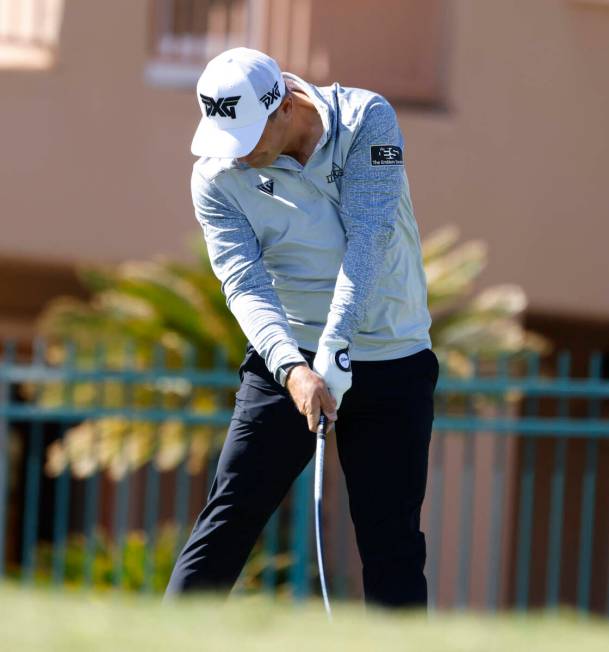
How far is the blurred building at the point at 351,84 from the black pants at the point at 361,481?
16.5ft

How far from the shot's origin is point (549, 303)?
957 centimetres

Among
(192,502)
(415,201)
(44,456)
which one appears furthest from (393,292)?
(44,456)

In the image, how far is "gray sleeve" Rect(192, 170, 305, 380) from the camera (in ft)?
14.0

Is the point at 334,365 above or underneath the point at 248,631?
above

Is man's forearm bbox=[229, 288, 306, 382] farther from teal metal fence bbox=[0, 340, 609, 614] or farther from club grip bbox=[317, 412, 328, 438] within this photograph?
teal metal fence bbox=[0, 340, 609, 614]

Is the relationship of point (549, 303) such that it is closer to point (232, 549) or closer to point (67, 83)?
point (67, 83)

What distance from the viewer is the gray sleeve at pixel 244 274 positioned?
4.28 m

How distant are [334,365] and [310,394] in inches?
4.2

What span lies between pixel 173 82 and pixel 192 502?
3166 mm

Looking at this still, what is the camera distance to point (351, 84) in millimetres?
9469

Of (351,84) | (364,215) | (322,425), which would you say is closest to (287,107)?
(364,215)

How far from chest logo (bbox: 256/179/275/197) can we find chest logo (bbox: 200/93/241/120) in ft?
0.83

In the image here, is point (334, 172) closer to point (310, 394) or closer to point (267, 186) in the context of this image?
point (267, 186)

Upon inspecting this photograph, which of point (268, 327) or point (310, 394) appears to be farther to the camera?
point (268, 327)
